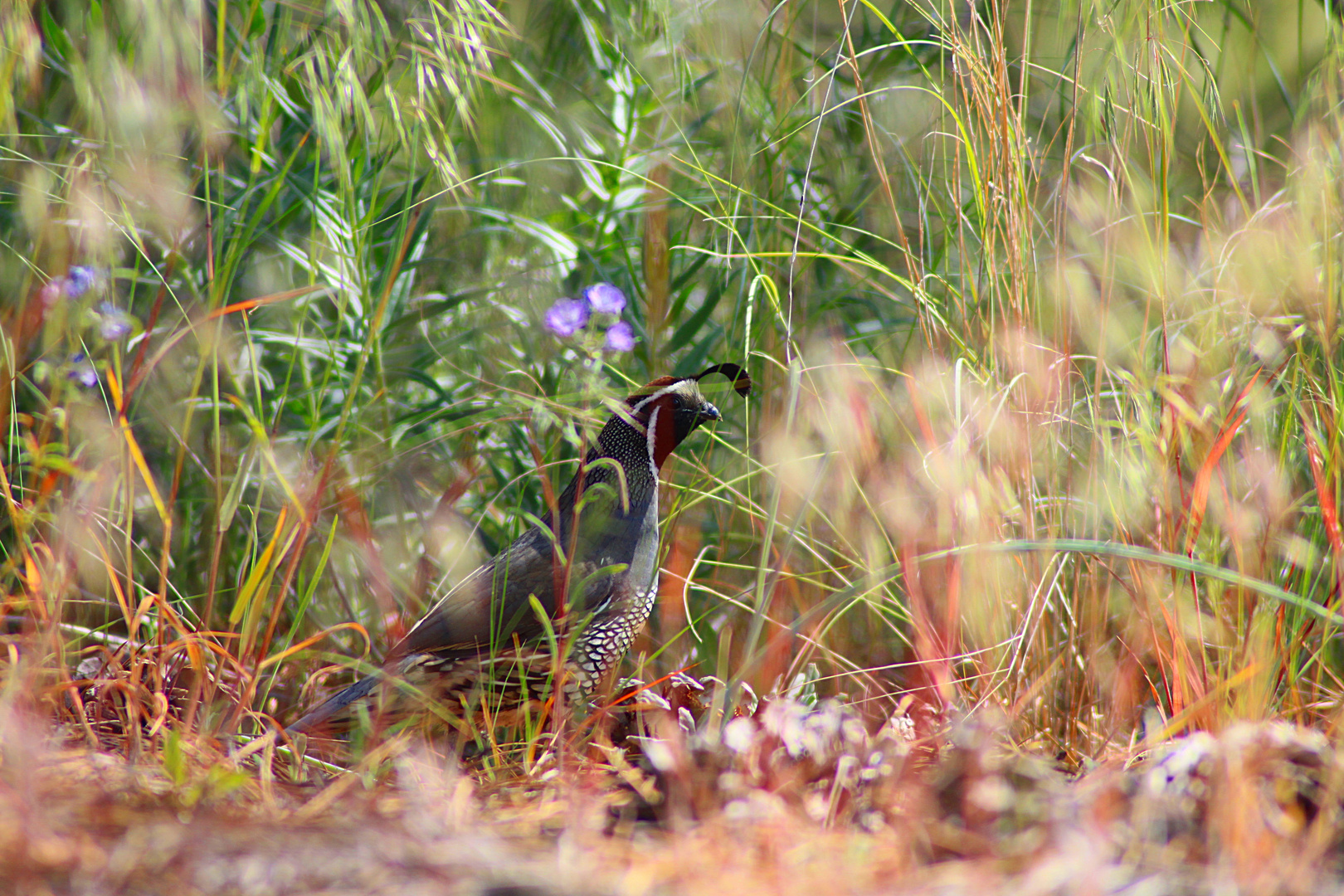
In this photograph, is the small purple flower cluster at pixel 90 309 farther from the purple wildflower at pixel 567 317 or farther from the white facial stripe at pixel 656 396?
the white facial stripe at pixel 656 396

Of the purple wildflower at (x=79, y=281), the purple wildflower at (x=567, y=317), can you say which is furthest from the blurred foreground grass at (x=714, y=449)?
the purple wildflower at (x=567, y=317)

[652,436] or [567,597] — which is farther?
[652,436]

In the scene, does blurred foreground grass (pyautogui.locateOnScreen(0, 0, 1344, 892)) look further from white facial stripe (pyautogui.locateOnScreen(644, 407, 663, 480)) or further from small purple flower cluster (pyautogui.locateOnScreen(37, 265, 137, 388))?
white facial stripe (pyautogui.locateOnScreen(644, 407, 663, 480))

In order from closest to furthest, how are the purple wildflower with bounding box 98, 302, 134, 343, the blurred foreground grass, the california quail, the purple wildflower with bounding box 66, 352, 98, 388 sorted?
the blurred foreground grass < the purple wildflower with bounding box 98, 302, 134, 343 < the purple wildflower with bounding box 66, 352, 98, 388 < the california quail

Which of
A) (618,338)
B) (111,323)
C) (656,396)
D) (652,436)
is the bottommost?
(652,436)

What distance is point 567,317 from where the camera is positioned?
2.34m

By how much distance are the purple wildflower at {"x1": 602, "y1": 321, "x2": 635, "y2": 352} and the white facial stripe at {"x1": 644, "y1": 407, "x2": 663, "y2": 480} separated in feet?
0.63

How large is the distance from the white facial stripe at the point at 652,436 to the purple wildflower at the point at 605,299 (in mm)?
259

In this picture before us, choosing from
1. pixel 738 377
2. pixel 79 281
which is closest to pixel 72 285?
pixel 79 281

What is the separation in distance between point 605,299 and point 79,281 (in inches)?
40.7

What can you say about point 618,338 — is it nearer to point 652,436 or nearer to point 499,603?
point 652,436

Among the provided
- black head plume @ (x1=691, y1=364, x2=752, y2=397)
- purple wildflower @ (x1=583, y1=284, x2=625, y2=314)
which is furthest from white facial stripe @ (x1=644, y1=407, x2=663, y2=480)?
purple wildflower @ (x1=583, y1=284, x2=625, y2=314)

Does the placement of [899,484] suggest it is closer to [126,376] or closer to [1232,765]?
[1232,765]

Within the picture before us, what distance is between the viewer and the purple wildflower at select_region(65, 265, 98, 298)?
71.8 inches
